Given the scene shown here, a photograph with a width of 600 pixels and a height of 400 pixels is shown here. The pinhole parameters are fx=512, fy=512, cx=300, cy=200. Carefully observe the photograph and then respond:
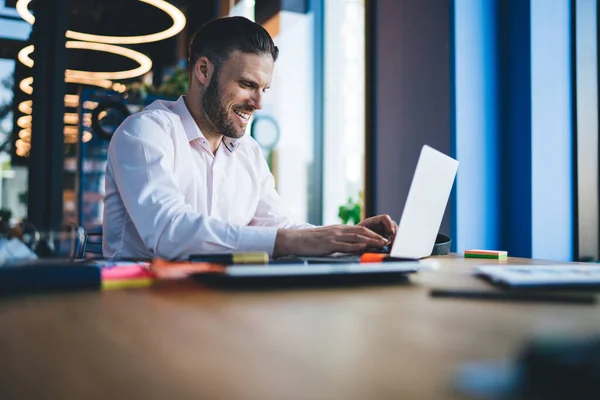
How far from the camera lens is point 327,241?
1202mm

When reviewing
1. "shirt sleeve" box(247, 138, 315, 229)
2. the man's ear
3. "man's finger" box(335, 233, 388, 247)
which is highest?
the man's ear

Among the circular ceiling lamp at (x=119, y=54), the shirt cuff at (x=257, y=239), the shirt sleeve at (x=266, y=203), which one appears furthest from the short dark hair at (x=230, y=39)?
the circular ceiling lamp at (x=119, y=54)

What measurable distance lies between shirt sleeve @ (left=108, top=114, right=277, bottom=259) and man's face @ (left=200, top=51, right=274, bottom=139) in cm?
36

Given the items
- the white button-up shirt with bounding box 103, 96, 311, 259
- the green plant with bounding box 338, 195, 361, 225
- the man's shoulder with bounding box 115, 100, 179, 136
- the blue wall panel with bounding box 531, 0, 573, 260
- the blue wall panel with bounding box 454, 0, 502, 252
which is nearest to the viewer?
the white button-up shirt with bounding box 103, 96, 311, 259

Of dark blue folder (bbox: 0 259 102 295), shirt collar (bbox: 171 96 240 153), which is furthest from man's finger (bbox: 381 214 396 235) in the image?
dark blue folder (bbox: 0 259 102 295)

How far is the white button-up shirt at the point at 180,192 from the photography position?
1.30 metres

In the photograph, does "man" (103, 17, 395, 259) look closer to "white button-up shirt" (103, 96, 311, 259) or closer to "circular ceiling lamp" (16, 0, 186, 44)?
"white button-up shirt" (103, 96, 311, 259)

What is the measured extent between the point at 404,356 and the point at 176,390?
18 cm

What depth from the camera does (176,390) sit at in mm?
329

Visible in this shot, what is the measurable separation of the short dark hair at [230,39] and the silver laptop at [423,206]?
98 centimetres

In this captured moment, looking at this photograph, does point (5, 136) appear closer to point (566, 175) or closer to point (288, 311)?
point (566, 175)

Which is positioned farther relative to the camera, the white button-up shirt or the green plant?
the green plant

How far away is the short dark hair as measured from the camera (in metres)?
1.97

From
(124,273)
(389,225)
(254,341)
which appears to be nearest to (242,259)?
(124,273)
